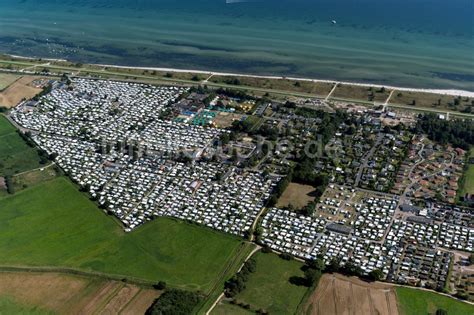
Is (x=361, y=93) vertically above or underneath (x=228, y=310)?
above

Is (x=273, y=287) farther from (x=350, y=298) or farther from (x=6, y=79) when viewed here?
(x=6, y=79)

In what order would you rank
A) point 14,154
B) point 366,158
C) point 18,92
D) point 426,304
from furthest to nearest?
1. point 18,92
2. point 14,154
3. point 366,158
4. point 426,304

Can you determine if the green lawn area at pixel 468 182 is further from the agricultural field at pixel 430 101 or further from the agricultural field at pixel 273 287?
the agricultural field at pixel 273 287

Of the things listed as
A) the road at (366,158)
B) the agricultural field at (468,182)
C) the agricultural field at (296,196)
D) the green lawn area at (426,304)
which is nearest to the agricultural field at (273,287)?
the green lawn area at (426,304)

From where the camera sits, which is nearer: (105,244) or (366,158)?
(105,244)

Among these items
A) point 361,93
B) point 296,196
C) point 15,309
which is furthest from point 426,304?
point 361,93

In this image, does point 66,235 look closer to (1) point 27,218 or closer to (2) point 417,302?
(1) point 27,218
